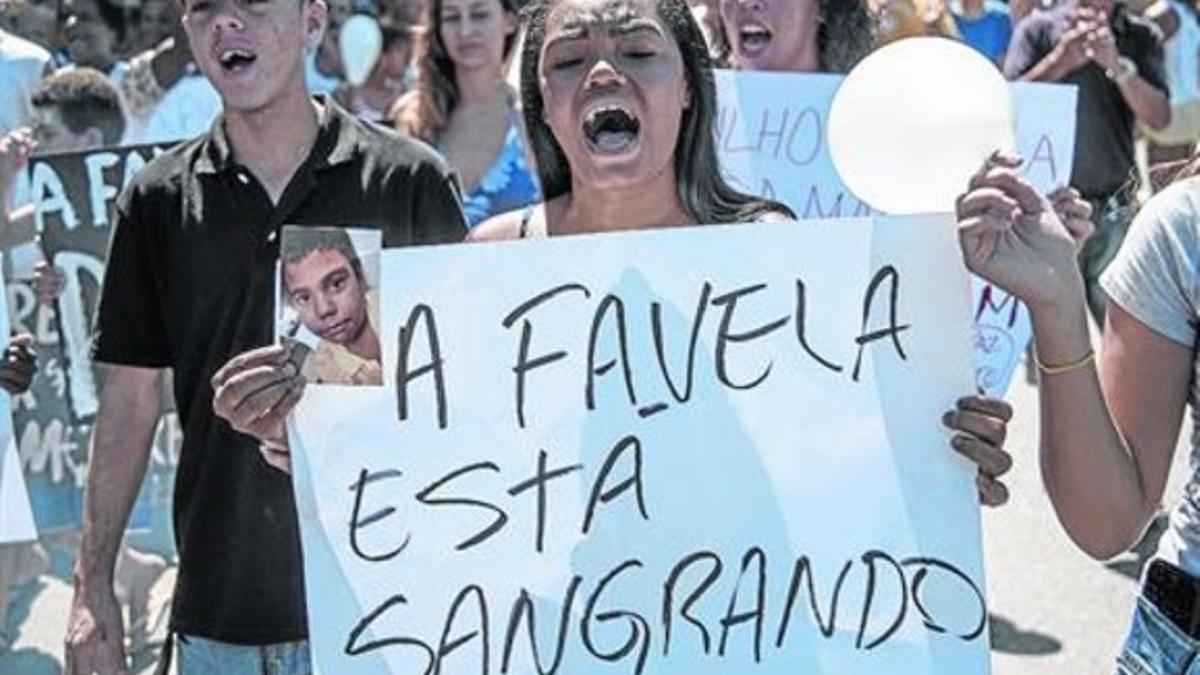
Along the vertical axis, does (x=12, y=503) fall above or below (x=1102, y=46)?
below

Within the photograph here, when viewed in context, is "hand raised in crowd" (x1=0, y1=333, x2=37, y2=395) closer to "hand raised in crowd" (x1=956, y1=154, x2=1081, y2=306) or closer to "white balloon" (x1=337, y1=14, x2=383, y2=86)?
"hand raised in crowd" (x1=956, y1=154, x2=1081, y2=306)

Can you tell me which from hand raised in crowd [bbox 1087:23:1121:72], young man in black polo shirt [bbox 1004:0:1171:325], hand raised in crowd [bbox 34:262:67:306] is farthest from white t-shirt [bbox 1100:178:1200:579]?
young man in black polo shirt [bbox 1004:0:1171:325]

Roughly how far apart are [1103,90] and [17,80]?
3585 millimetres

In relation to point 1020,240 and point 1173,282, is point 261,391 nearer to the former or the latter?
point 1020,240

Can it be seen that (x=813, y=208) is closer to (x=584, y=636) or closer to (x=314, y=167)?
(x=314, y=167)

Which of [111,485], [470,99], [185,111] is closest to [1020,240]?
[111,485]

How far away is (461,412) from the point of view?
7.56 feet

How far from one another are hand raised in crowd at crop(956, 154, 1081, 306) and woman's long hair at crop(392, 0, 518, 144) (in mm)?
3016

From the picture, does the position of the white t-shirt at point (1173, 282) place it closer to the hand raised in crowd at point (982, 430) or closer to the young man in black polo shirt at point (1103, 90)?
the hand raised in crowd at point (982, 430)

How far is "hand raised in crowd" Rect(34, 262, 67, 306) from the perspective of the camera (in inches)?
193

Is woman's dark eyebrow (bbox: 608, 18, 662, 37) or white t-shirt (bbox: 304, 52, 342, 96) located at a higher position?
white t-shirt (bbox: 304, 52, 342, 96)

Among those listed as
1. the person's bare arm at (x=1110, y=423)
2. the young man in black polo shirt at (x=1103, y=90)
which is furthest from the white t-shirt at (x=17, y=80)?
the person's bare arm at (x=1110, y=423)

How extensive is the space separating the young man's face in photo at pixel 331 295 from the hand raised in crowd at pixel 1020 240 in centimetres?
72

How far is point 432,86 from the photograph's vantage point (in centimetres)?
513
